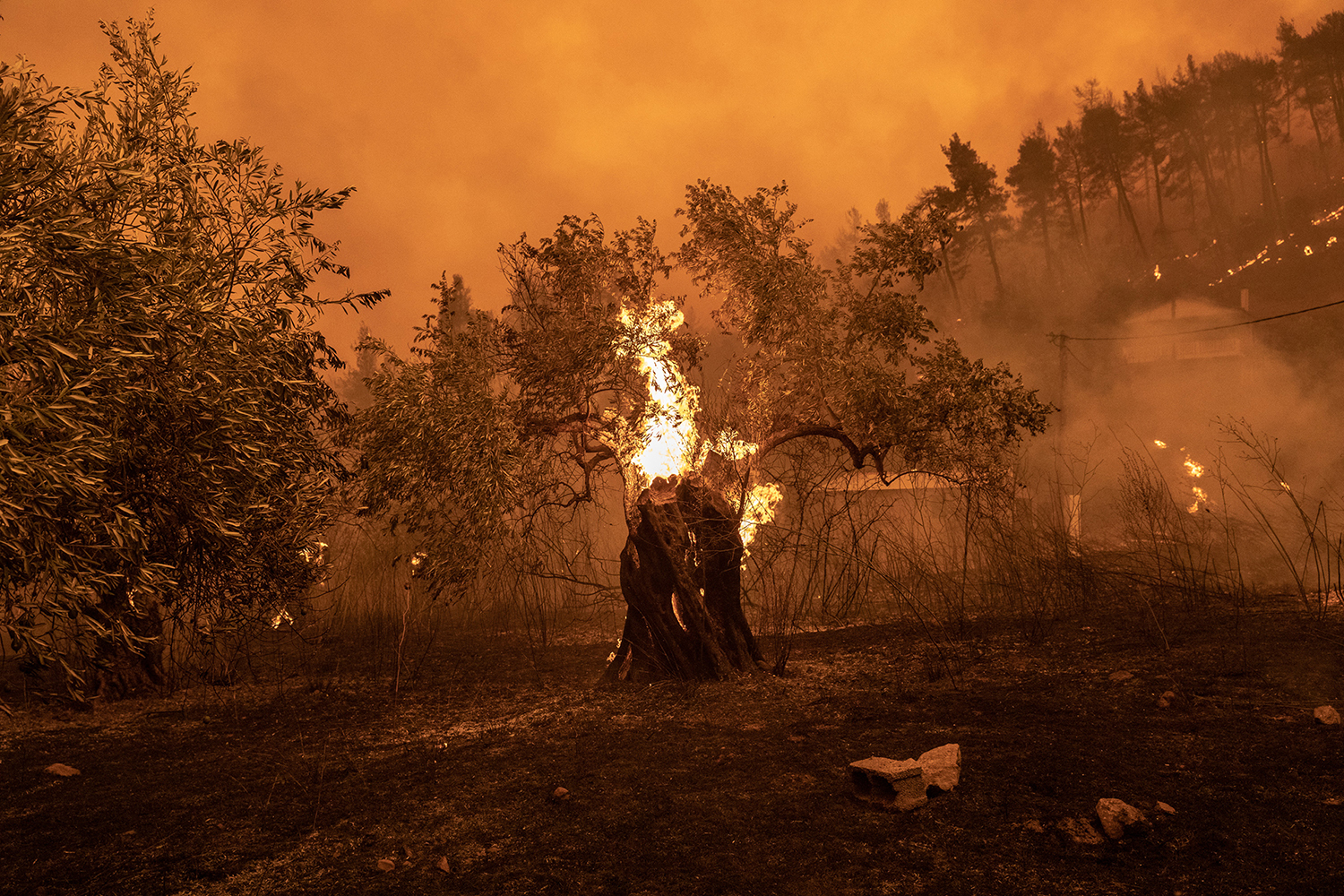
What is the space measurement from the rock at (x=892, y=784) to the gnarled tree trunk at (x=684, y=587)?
373 centimetres

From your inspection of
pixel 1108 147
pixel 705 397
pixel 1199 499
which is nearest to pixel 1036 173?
pixel 1108 147

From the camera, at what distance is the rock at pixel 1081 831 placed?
16.7ft

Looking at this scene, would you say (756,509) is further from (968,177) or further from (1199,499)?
(968,177)

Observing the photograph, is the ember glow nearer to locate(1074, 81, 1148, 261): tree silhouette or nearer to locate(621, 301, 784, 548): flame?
locate(621, 301, 784, 548): flame

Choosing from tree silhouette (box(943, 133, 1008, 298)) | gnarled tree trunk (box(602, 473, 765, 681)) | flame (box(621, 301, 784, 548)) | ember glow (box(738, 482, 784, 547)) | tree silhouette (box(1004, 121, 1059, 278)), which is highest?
tree silhouette (box(1004, 121, 1059, 278))

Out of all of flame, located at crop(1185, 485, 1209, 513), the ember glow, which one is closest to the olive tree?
the ember glow

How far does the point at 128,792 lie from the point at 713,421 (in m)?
6.93

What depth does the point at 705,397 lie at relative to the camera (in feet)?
34.6

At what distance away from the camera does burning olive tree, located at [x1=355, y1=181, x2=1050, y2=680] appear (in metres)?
9.59

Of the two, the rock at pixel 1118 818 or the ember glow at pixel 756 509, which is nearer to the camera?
the rock at pixel 1118 818

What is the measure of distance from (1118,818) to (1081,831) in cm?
24

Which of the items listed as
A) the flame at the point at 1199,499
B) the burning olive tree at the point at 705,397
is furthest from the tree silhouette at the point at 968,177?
the burning olive tree at the point at 705,397

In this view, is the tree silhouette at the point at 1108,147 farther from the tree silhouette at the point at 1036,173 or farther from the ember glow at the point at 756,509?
the ember glow at the point at 756,509

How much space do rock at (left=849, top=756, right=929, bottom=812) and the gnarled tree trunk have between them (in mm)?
3729
